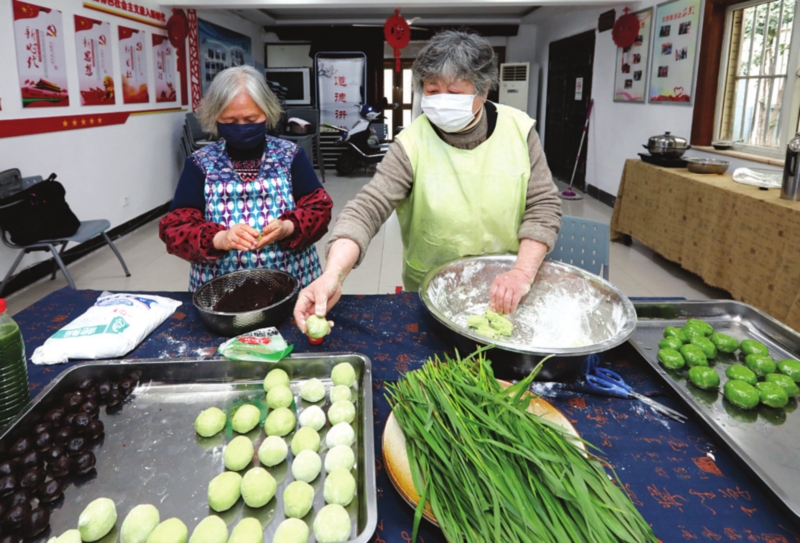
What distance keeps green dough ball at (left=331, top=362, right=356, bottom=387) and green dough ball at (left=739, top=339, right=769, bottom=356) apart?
0.94m

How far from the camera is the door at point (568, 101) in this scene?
810 cm

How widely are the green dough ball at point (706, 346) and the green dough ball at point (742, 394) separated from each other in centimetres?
14

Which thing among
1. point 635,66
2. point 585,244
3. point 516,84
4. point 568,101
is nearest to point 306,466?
point 585,244

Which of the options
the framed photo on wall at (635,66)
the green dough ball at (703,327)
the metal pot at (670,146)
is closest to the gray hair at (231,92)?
the green dough ball at (703,327)

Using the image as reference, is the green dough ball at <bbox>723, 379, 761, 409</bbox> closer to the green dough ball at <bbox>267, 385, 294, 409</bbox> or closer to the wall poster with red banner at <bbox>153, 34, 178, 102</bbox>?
the green dough ball at <bbox>267, 385, 294, 409</bbox>

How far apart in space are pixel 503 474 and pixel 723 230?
366 cm

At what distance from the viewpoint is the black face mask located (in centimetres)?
178

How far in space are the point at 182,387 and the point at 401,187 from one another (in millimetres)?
878

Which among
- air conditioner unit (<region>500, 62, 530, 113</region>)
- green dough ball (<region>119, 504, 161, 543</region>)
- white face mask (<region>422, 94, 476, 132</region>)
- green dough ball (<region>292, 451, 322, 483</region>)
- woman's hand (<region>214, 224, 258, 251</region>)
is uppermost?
air conditioner unit (<region>500, 62, 530, 113</region>)

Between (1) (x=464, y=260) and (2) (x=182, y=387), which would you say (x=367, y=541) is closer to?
(2) (x=182, y=387)

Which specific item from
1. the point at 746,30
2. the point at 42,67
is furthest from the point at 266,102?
the point at 746,30

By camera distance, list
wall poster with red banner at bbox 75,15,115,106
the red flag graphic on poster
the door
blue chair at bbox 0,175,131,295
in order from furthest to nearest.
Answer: the door
wall poster with red banner at bbox 75,15,115,106
the red flag graphic on poster
blue chair at bbox 0,175,131,295

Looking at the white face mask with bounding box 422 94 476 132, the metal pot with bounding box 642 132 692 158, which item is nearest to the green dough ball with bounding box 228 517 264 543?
the white face mask with bounding box 422 94 476 132

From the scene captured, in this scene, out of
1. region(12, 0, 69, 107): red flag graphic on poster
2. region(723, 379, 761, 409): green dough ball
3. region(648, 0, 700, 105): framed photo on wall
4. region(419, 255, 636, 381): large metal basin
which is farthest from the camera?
region(648, 0, 700, 105): framed photo on wall
